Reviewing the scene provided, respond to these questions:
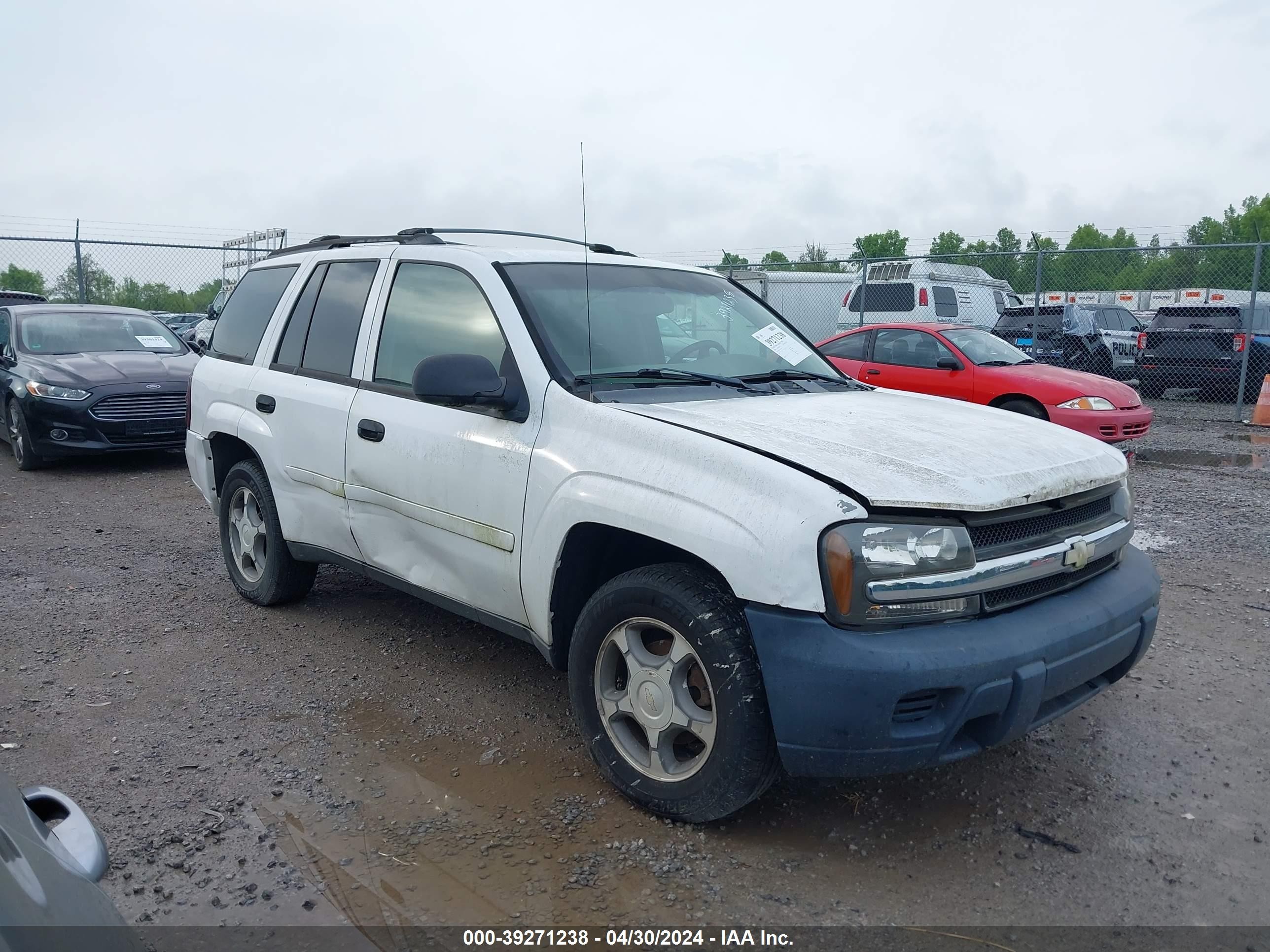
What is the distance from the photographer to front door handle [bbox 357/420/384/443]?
4.03 metres

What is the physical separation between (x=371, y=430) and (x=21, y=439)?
23.3 feet

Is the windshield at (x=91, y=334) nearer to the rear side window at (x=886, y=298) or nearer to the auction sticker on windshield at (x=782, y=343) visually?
the auction sticker on windshield at (x=782, y=343)

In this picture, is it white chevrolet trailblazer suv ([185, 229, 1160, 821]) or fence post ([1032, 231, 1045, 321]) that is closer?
white chevrolet trailblazer suv ([185, 229, 1160, 821])

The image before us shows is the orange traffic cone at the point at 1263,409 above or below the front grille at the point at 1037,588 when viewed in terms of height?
below

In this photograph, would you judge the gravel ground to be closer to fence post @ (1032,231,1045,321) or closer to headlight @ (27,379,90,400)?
headlight @ (27,379,90,400)

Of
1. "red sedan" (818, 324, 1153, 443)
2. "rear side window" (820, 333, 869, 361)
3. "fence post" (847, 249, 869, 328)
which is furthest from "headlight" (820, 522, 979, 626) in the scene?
"fence post" (847, 249, 869, 328)

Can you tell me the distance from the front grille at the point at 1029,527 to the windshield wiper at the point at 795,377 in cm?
124

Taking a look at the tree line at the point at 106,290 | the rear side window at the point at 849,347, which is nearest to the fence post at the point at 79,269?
the tree line at the point at 106,290

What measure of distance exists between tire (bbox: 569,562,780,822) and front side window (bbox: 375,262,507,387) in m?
1.07

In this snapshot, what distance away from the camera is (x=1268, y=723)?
387 centimetres

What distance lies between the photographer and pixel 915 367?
1095 centimetres

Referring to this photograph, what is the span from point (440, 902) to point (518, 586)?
1086mm

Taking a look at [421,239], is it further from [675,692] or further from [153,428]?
[153,428]

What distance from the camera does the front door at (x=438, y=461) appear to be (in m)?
3.52
